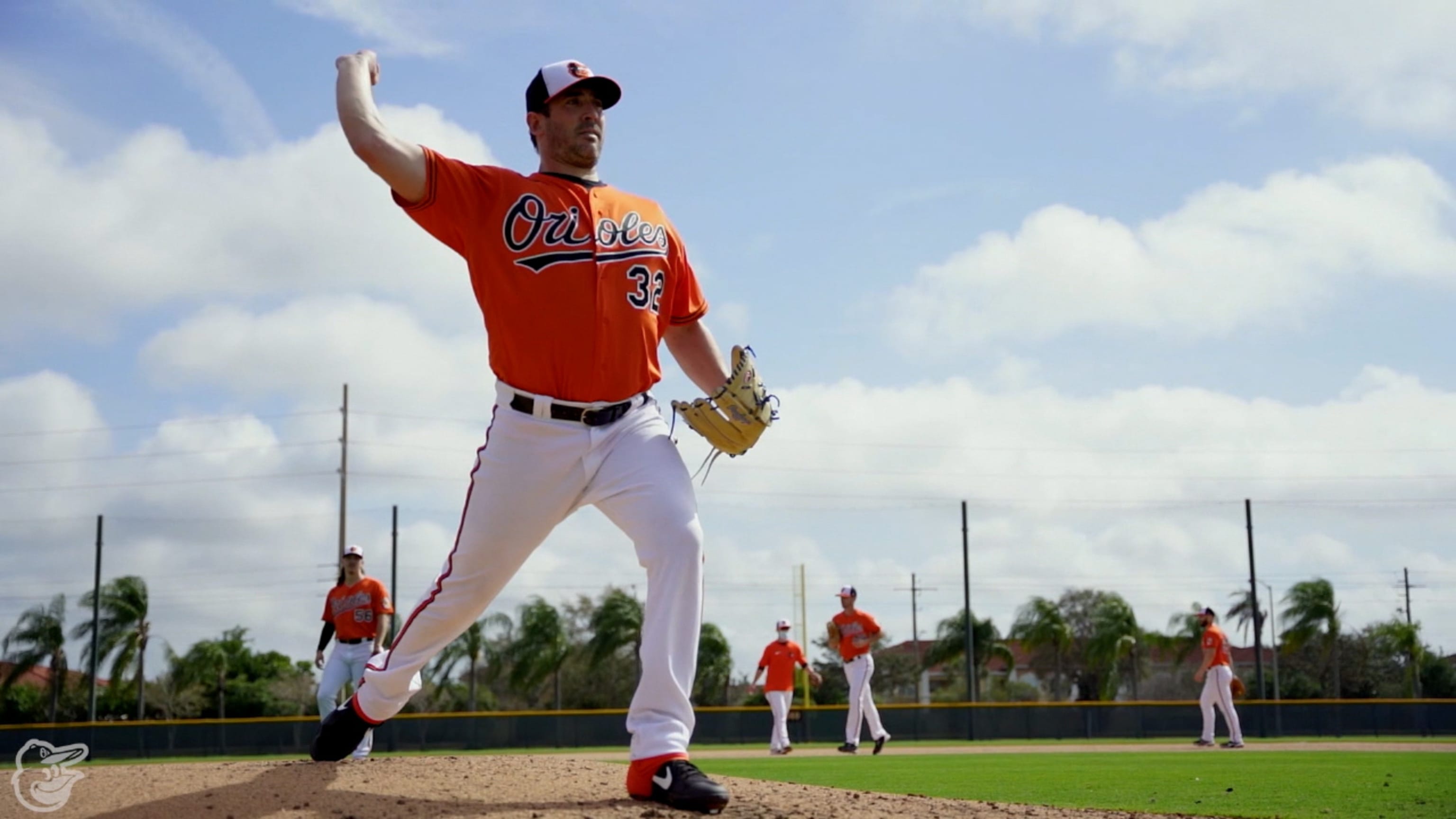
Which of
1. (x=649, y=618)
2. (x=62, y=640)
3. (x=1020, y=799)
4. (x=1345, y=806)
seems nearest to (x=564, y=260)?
(x=649, y=618)

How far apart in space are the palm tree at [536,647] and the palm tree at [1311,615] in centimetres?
2802

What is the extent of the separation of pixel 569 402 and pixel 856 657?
13.1 meters

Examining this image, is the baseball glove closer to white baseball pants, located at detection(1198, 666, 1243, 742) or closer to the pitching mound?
the pitching mound

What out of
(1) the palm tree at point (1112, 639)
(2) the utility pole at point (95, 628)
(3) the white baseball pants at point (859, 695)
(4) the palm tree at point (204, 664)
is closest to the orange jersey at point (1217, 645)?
(3) the white baseball pants at point (859, 695)

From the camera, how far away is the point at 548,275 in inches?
177

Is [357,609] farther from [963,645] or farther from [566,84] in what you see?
[963,645]

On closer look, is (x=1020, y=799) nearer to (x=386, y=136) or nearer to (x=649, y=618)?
(x=649, y=618)

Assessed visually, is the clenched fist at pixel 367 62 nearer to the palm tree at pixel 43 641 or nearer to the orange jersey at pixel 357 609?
the orange jersey at pixel 357 609

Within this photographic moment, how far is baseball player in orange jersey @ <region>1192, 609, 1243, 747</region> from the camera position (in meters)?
18.9

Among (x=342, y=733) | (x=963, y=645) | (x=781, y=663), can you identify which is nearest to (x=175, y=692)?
(x=963, y=645)

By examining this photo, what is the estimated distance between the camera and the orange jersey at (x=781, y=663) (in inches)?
720

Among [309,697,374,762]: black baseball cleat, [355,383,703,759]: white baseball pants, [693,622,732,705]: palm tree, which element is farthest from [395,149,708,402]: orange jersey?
[693,622,732,705]: palm tree

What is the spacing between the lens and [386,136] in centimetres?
438

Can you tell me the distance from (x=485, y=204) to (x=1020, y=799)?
5514 millimetres
